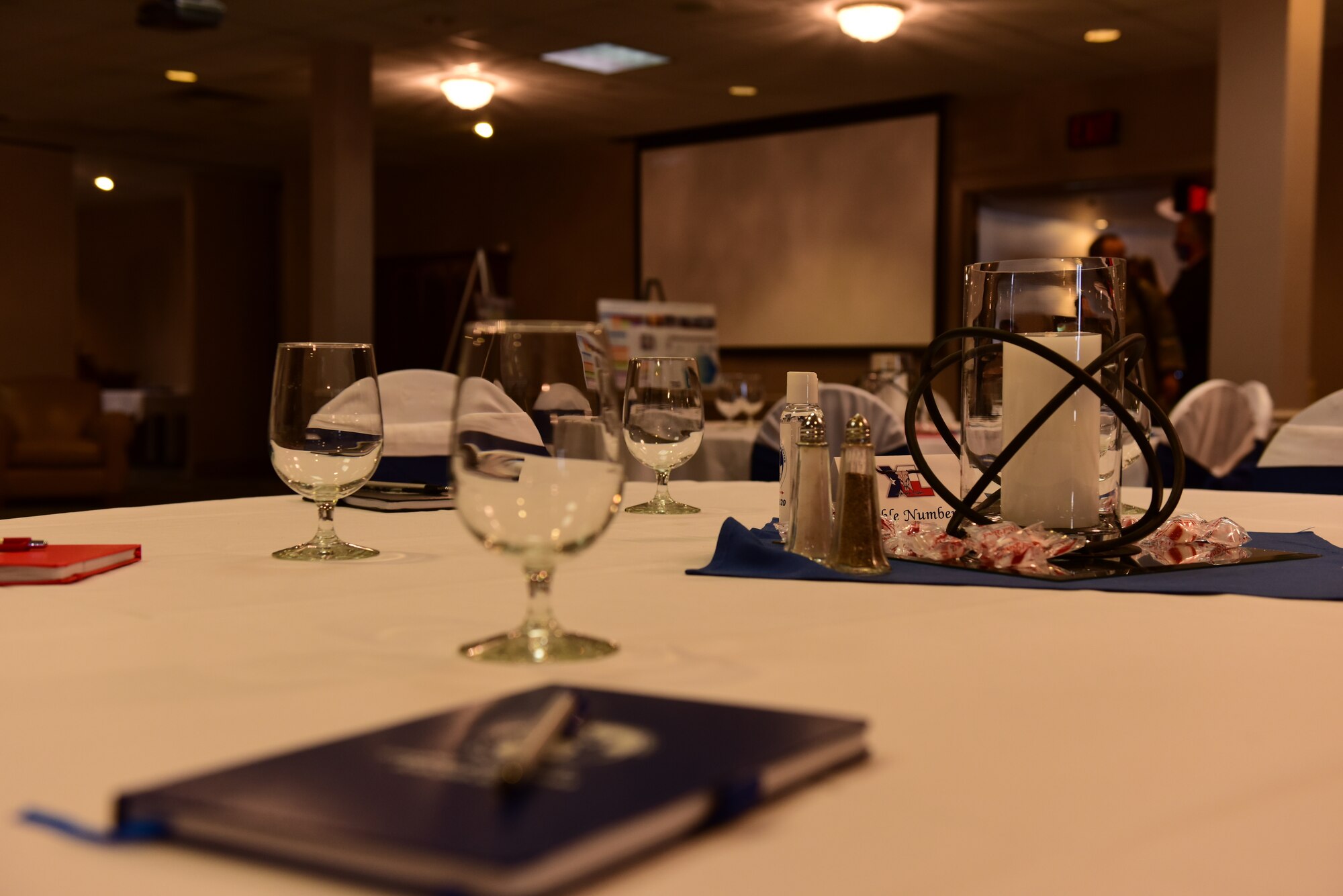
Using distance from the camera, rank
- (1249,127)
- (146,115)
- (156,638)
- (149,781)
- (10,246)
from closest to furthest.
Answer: (149,781)
(156,638)
(1249,127)
(146,115)
(10,246)

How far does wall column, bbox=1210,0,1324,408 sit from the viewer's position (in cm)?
442

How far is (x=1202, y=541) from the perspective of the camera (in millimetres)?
1028

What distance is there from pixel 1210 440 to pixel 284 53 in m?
5.50

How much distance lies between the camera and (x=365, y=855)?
1.11 ft

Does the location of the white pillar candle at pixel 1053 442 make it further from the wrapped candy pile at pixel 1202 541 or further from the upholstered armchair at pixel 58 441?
the upholstered armchair at pixel 58 441

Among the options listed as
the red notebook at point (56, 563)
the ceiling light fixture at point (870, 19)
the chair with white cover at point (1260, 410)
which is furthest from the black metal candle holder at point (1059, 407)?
the ceiling light fixture at point (870, 19)

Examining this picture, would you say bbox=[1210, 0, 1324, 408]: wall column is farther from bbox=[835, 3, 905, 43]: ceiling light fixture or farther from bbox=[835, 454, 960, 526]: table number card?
bbox=[835, 454, 960, 526]: table number card

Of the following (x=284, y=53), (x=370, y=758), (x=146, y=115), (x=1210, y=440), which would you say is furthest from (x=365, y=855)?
(x=146, y=115)

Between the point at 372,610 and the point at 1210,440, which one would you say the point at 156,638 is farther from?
the point at 1210,440

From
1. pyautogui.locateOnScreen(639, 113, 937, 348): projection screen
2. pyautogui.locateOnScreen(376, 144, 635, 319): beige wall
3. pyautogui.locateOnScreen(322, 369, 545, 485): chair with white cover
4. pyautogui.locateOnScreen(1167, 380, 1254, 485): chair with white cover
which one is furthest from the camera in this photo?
pyautogui.locateOnScreen(376, 144, 635, 319): beige wall

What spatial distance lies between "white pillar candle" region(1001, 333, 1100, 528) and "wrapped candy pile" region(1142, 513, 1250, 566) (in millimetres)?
57

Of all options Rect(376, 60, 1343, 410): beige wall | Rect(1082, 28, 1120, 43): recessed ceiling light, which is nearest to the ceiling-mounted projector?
Rect(1082, 28, 1120, 43): recessed ceiling light

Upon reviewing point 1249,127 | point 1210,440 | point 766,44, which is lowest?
point 1210,440

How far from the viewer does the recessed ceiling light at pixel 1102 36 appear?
6234 mm
